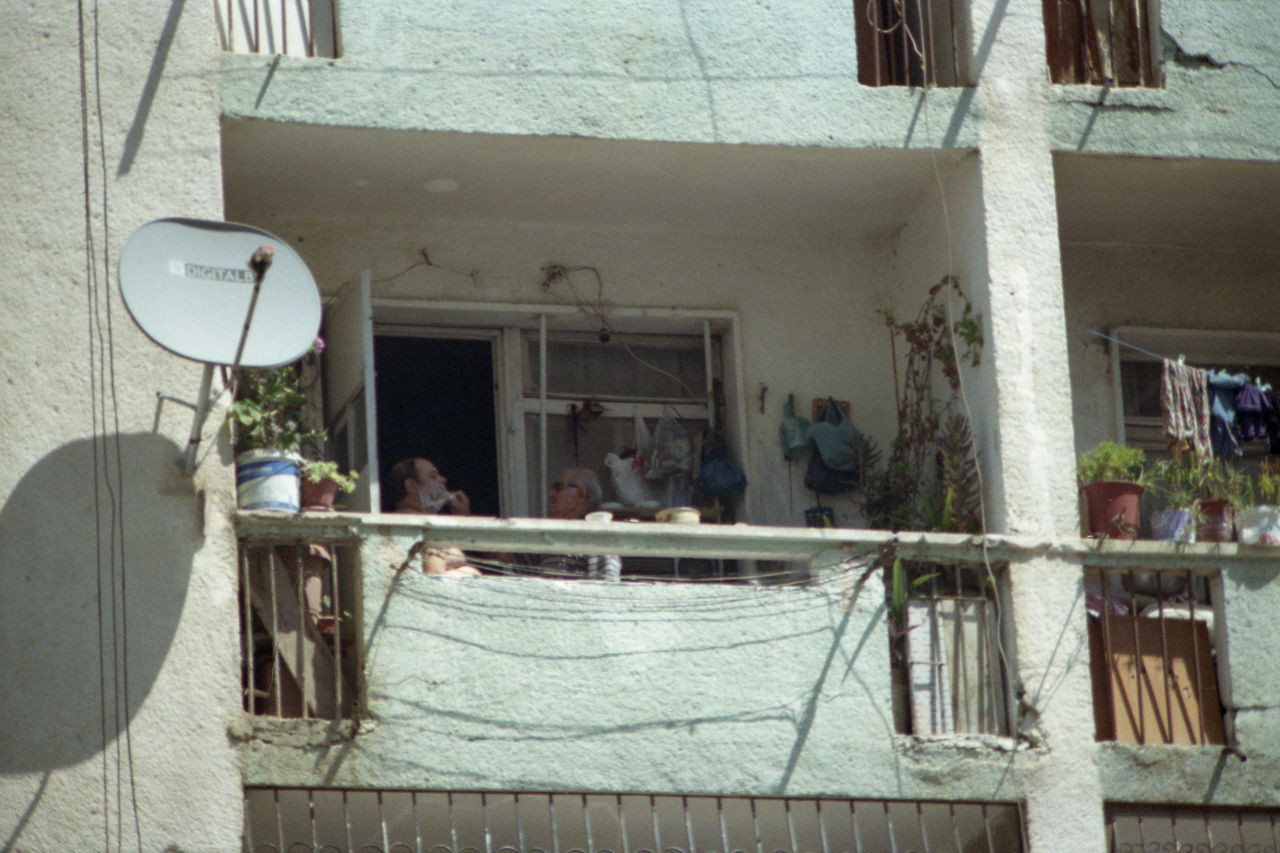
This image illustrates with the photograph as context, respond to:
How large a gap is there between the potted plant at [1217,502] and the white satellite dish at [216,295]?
14.9 feet

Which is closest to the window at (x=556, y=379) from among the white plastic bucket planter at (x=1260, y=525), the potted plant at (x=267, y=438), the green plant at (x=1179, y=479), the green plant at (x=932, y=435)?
the green plant at (x=932, y=435)

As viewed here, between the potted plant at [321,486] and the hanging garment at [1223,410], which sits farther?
the hanging garment at [1223,410]

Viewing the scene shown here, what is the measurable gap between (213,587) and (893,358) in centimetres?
425

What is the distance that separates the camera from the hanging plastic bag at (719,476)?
10984 millimetres

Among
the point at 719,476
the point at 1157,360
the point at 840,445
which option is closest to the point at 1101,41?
the point at 1157,360

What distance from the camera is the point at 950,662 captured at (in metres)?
9.76

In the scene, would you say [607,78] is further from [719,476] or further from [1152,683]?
[1152,683]

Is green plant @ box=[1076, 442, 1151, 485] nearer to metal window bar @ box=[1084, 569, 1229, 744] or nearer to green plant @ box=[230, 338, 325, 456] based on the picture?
metal window bar @ box=[1084, 569, 1229, 744]

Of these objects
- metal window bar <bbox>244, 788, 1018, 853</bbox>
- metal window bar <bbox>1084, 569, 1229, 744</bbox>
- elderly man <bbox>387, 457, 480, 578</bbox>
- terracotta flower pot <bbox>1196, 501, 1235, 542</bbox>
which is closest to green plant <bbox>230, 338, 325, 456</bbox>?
elderly man <bbox>387, 457, 480, 578</bbox>

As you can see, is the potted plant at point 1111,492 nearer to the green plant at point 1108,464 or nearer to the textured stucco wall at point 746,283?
the green plant at point 1108,464

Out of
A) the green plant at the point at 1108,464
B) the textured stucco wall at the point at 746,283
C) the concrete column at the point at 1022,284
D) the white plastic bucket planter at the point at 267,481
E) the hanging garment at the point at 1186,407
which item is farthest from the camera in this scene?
the textured stucco wall at the point at 746,283

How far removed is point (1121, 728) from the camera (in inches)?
389

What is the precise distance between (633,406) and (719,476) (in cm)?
70

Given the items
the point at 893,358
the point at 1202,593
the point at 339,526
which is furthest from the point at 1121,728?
the point at 339,526
